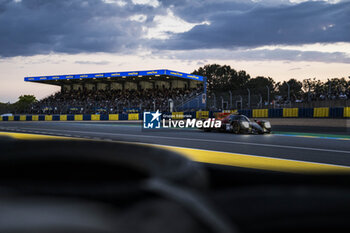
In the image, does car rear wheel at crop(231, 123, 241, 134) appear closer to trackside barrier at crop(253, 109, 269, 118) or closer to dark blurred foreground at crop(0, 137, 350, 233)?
trackside barrier at crop(253, 109, 269, 118)

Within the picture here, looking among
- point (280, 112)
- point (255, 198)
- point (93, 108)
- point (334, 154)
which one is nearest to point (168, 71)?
point (93, 108)

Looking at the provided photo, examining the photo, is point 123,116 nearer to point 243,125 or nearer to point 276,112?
point 276,112

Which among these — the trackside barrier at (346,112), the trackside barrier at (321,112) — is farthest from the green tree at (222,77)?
the trackside barrier at (346,112)

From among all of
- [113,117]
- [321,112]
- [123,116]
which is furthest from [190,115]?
[113,117]

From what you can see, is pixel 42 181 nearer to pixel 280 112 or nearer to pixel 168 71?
pixel 280 112

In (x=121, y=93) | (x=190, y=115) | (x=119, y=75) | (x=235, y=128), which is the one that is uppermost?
(x=119, y=75)

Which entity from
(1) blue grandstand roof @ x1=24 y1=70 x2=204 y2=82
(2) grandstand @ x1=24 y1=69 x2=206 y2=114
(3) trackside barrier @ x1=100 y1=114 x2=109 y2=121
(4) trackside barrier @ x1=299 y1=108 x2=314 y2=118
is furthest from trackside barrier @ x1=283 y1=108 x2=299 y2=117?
(1) blue grandstand roof @ x1=24 y1=70 x2=204 y2=82

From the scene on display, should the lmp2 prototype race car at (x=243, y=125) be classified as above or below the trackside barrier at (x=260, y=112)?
below

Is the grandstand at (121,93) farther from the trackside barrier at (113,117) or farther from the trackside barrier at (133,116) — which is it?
the trackside barrier at (133,116)

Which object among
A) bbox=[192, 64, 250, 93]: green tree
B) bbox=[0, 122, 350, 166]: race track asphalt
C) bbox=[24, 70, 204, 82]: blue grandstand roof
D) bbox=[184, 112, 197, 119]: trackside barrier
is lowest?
bbox=[0, 122, 350, 166]: race track asphalt

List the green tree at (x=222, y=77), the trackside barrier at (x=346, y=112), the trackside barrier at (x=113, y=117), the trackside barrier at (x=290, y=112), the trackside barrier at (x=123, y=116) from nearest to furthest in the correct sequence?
the trackside barrier at (x=346, y=112), the trackside barrier at (x=290, y=112), the trackside barrier at (x=123, y=116), the trackside barrier at (x=113, y=117), the green tree at (x=222, y=77)

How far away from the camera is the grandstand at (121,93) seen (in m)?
35.6

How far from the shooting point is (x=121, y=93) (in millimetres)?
54156

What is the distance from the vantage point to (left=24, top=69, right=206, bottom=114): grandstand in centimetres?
3562
